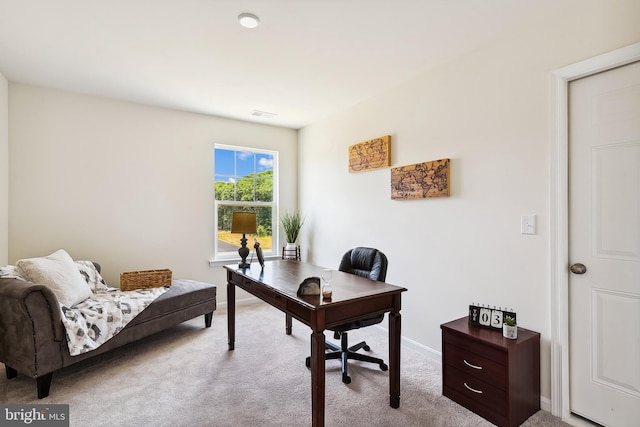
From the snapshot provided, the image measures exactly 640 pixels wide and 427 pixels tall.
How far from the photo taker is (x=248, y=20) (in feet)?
7.11

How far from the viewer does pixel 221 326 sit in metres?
3.61

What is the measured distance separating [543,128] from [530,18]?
0.74 metres

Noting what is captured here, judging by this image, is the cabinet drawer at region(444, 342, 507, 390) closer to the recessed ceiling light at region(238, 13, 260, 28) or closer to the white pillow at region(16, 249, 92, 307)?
the recessed ceiling light at region(238, 13, 260, 28)

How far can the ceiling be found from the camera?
206cm

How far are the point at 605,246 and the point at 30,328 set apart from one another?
3698 millimetres

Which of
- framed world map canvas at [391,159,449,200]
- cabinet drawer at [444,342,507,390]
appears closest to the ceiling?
framed world map canvas at [391,159,449,200]

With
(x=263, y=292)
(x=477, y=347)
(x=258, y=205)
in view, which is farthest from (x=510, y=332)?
(x=258, y=205)

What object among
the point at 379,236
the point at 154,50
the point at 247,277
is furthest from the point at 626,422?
the point at 154,50

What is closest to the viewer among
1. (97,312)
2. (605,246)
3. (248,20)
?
(605,246)

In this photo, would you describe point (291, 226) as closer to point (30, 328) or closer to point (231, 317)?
point (231, 317)

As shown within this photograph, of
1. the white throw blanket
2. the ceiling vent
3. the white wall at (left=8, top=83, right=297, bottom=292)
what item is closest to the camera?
the white throw blanket

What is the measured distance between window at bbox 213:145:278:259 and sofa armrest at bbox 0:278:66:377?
2.19m

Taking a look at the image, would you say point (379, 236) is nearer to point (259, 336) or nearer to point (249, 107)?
point (259, 336)

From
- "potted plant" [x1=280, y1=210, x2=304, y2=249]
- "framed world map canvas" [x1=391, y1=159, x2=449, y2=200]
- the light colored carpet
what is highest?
"framed world map canvas" [x1=391, y1=159, x2=449, y2=200]
